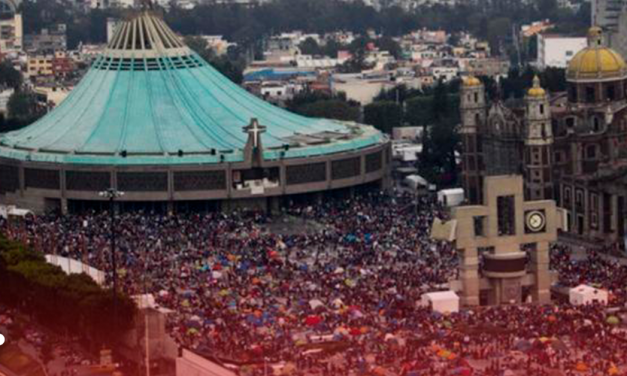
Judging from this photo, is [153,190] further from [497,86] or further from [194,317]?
[497,86]

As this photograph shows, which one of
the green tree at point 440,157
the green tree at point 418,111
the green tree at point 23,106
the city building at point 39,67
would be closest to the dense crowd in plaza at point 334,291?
the green tree at point 440,157

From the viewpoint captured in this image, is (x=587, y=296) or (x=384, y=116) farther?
(x=384, y=116)

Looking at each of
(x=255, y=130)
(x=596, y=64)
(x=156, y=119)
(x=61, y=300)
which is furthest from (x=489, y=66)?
(x=61, y=300)

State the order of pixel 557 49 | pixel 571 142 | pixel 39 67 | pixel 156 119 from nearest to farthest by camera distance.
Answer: pixel 571 142
pixel 156 119
pixel 557 49
pixel 39 67

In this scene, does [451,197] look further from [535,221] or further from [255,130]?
[535,221]

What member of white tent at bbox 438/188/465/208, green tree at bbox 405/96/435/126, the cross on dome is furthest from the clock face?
green tree at bbox 405/96/435/126

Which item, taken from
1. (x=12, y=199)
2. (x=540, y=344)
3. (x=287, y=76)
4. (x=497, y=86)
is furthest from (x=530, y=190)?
(x=287, y=76)

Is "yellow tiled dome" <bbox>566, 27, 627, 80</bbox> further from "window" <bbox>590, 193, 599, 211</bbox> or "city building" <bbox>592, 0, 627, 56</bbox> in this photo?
"city building" <bbox>592, 0, 627, 56</bbox>

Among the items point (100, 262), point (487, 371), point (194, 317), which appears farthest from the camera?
point (100, 262)
